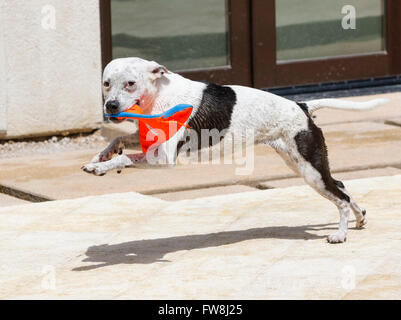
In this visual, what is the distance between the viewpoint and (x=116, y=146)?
20.1ft

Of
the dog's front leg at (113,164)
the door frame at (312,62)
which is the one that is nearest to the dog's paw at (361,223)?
the dog's front leg at (113,164)

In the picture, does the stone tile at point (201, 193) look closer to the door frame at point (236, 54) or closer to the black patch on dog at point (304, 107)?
the black patch on dog at point (304, 107)

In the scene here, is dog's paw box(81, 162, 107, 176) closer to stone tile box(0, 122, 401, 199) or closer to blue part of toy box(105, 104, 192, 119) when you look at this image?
blue part of toy box(105, 104, 192, 119)

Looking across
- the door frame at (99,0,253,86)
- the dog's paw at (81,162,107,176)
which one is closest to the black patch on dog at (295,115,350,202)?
the dog's paw at (81,162,107,176)

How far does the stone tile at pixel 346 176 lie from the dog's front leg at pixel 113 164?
7.62 ft

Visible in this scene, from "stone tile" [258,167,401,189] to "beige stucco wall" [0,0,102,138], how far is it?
2.44 metres

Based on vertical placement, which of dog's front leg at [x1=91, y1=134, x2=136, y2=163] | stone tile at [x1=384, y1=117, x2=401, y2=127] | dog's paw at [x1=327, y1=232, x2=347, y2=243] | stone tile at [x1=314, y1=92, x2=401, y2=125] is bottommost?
dog's paw at [x1=327, y1=232, x2=347, y2=243]

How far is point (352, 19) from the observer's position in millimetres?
11797

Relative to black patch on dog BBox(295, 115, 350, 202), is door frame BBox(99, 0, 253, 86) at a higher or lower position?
higher

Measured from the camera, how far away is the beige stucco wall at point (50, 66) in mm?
9594

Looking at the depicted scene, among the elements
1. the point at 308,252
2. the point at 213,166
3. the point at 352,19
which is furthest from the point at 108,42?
the point at 308,252

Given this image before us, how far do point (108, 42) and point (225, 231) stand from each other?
3899mm

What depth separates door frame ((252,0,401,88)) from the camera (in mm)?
11070

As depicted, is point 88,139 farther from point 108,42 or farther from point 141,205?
point 141,205
